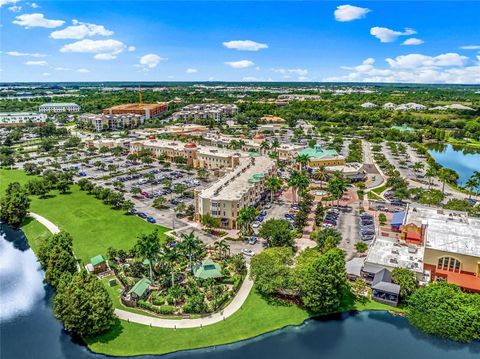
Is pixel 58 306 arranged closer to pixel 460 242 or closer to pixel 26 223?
pixel 26 223

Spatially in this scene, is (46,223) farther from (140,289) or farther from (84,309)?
(84,309)

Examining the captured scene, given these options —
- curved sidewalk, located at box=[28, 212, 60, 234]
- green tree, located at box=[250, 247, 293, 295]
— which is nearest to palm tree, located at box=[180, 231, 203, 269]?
green tree, located at box=[250, 247, 293, 295]

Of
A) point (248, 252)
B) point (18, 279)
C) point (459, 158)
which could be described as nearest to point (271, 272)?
point (248, 252)

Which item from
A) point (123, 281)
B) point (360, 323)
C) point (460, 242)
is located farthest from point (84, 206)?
point (460, 242)

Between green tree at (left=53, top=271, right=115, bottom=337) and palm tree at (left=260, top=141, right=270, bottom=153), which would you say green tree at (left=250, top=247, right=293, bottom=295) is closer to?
green tree at (left=53, top=271, right=115, bottom=337)

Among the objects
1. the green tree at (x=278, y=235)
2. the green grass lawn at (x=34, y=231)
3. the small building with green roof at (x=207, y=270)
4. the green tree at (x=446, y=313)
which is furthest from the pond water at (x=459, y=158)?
the green grass lawn at (x=34, y=231)

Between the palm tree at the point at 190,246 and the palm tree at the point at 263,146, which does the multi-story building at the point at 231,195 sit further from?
the palm tree at the point at 263,146
